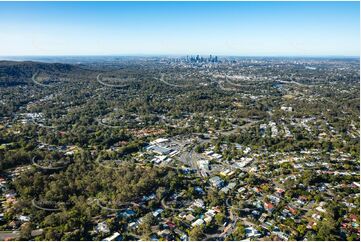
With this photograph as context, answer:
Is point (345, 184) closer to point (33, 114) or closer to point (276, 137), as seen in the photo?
point (276, 137)

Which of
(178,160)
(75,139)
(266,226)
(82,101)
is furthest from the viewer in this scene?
(82,101)

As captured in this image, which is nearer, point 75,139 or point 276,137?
point 75,139

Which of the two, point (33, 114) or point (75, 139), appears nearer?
point (75, 139)

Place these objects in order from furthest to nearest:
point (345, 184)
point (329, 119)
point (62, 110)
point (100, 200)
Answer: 1. point (62, 110)
2. point (329, 119)
3. point (345, 184)
4. point (100, 200)

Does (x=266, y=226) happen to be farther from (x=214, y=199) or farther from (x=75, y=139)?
(x=75, y=139)

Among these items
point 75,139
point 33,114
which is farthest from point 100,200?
point 33,114

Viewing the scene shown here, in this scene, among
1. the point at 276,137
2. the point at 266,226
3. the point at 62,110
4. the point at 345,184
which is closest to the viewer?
the point at 266,226

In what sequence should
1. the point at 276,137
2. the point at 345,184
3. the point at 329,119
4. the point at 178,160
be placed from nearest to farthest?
the point at 345,184 → the point at 178,160 → the point at 276,137 → the point at 329,119

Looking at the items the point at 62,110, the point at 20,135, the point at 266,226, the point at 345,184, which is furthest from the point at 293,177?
the point at 62,110

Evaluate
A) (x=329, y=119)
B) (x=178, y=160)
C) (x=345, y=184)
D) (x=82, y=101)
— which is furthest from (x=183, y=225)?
(x=82, y=101)
